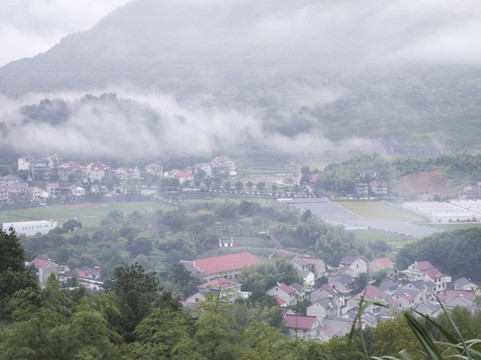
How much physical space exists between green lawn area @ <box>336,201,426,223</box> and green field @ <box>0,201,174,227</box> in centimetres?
509

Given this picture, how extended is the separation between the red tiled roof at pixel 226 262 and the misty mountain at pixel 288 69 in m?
12.0

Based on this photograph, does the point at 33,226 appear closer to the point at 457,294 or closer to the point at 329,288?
the point at 329,288

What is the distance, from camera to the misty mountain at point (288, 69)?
982 inches

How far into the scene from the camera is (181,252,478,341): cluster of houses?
25.1 feet

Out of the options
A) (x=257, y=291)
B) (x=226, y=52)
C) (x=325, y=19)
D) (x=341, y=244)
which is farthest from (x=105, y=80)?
(x=257, y=291)

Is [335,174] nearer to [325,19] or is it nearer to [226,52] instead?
[226,52]

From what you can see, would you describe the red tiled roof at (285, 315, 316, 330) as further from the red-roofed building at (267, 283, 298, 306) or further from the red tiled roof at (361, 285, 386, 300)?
the red tiled roof at (361, 285, 386, 300)

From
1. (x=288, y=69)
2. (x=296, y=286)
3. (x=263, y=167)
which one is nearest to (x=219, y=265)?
(x=296, y=286)

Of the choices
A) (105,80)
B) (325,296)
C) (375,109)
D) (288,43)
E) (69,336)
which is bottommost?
(325,296)

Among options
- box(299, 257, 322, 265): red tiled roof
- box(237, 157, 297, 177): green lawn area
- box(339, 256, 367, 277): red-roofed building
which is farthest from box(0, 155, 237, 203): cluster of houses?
box(339, 256, 367, 277): red-roofed building

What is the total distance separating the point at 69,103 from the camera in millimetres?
25750

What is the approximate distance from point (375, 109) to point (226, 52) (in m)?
14.7

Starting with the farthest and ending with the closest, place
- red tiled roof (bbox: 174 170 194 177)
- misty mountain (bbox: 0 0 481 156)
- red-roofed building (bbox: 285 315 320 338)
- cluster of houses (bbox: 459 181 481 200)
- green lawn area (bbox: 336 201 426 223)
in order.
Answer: misty mountain (bbox: 0 0 481 156)
red tiled roof (bbox: 174 170 194 177)
cluster of houses (bbox: 459 181 481 200)
green lawn area (bbox: 336 201 426 223)
red-roofed building (bbox: 285 315 320 338)

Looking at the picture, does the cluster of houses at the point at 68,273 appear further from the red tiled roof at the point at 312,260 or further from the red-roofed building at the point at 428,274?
the red-roofed building at the point at 428,274
